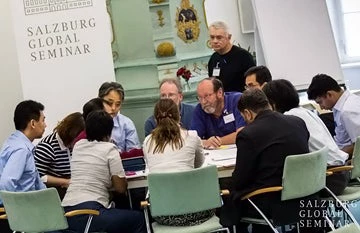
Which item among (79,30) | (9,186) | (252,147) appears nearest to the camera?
(252,147)

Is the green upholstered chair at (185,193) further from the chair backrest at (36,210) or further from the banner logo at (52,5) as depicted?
the banner logo at (52,5)

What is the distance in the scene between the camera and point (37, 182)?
11.7 ft

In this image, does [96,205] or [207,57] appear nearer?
[96,205]

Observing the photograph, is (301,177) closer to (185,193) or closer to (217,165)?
(217,165)

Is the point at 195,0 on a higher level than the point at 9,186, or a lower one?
higher

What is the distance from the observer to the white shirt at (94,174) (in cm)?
334

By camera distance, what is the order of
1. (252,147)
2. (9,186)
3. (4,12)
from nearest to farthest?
1. (252,147)
2. (9,186)
3. (4,12)

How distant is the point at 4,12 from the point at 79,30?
108 cm

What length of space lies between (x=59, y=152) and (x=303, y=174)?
171cm

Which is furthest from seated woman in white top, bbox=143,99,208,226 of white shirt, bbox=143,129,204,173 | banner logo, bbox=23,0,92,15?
banner logo, bbox=23,0,92,15

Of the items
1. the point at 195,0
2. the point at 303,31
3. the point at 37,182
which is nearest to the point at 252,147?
the point at 37,182

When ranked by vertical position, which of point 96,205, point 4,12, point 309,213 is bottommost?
point 309,213

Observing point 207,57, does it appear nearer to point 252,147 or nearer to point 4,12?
point 4,12

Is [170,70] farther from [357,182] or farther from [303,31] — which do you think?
[357,182]
